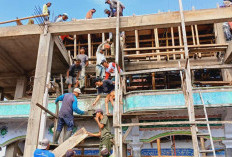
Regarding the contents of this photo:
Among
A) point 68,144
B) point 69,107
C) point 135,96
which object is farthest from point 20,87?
point 68,144

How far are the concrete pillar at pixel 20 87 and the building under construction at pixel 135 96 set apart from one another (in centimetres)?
5

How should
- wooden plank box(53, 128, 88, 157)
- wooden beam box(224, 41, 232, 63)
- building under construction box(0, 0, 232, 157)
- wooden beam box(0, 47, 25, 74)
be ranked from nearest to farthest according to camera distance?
wooden plank box(53, 128, 88, 157) → building under construction box(0, 0, 232, 157) → wooden beam box(224, 41, 232, 63) → wooden beam box(0, 47, 25, 74)

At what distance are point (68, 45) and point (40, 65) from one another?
6581 millimetres

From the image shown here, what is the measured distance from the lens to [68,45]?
14.3 m

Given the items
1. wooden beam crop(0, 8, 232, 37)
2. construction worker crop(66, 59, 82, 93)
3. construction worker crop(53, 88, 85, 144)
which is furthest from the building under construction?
construction worker crop(53, 88, 85, 144)

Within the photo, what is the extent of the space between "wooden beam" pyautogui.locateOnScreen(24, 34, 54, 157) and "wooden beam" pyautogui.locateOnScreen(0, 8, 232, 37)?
56 centimetres

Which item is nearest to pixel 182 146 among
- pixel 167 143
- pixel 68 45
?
pixel 167 143

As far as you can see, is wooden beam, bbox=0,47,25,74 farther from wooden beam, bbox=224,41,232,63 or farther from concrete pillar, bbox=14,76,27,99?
wooden beam, bbox=224,41,232,63

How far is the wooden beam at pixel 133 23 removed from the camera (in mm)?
7566

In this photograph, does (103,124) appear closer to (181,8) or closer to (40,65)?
(40,65)

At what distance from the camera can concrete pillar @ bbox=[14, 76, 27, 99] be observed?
40.9 ft

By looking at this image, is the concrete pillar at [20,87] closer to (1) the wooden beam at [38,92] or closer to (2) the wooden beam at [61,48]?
(2) the wooden beam at [61,48]

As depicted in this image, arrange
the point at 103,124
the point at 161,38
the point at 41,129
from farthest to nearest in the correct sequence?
the point at 161,38 → the point at 41,129 → the point at 103,124

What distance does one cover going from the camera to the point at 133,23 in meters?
7.84
